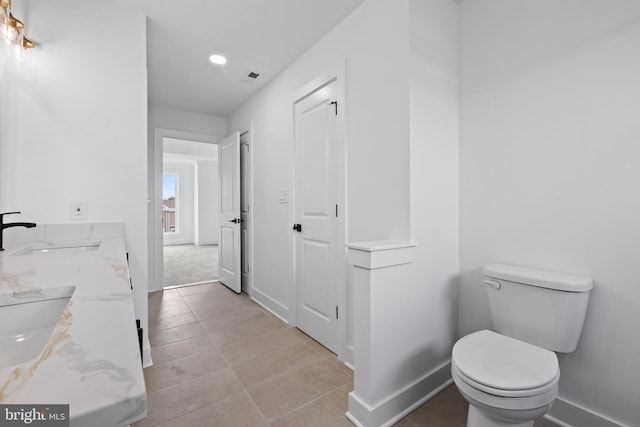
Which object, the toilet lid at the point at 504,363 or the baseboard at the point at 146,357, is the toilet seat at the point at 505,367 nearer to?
the toilet lid at the point at 504,363

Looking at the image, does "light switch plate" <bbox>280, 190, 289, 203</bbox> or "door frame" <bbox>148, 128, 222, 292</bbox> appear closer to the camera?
"light switch plate" <bbox>280, 190, 289, 203</bbox>

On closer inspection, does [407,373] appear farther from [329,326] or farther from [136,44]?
[136,44]

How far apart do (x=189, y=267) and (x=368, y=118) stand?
14.9 ft

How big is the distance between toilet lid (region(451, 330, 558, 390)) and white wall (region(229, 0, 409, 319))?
0.62 meters

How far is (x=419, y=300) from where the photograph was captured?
1618 mm

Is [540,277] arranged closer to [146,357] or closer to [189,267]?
[146,357]

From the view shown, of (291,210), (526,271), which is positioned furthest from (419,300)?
(291,210)

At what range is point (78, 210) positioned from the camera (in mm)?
1773

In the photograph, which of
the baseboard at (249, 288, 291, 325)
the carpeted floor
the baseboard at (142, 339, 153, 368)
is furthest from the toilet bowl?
the carpeted floor

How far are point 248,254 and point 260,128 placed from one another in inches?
61.2

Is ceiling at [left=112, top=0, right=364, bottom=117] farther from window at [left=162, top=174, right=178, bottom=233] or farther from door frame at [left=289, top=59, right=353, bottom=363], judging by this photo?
window at [left=162, top=174, right=178, bottom=233]

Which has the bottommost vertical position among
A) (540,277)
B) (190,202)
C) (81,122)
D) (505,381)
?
(505,381)

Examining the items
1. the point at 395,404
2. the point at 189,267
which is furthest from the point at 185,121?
the point at 395,404

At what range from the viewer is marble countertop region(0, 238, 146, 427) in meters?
0.33
